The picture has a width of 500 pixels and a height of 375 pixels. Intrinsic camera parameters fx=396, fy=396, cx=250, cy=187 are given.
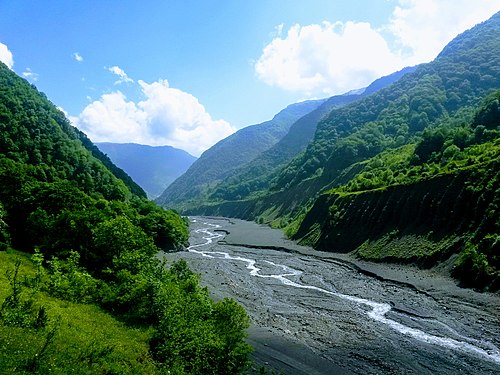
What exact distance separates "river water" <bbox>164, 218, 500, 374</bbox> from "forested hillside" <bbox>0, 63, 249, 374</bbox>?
22.7 ft

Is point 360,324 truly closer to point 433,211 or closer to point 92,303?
point 92,303

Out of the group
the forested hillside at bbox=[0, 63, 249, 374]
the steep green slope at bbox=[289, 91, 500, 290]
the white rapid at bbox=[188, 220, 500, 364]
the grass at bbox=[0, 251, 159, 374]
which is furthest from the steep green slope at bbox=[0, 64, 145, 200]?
the grass at bbox=[0, 251, 159, 374]

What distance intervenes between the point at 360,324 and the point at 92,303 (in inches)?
1333

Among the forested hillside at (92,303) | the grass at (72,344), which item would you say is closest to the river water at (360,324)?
the forested hillside at (92,303)

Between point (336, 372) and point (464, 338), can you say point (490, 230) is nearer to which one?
point (464, 338)

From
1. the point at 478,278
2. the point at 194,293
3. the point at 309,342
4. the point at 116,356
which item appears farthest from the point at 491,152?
the point at 116,356

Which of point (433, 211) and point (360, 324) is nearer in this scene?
point (360, 324)

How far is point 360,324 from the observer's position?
52.9 meters

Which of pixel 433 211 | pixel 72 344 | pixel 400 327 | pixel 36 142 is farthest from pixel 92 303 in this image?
pixel 36 142

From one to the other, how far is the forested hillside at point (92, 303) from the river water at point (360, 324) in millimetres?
6921

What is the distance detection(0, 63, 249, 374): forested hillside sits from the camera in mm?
27719

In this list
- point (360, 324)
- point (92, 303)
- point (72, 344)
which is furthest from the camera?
point (360, 324)

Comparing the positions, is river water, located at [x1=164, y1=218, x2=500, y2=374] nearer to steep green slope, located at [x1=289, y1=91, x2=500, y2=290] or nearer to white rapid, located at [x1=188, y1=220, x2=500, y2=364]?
white rapid, located at [x1=188, y1=220, x2=500, y2=364]

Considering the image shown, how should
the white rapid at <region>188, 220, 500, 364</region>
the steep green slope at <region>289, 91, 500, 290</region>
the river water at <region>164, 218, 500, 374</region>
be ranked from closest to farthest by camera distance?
the river water at <region>164, 218, 500, 374</region>
the white rapid at <region>188, 220, 500, 364</region>
the steep green slope at <region>289, 91, 500, 290</region>
